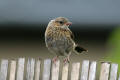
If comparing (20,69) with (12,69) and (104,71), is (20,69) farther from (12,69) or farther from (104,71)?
(104,71)

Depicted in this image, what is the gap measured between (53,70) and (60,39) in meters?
0.59

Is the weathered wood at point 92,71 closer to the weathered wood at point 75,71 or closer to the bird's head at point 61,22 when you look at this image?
the weathered wood at point 75,71

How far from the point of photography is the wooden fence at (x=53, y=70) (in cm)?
998

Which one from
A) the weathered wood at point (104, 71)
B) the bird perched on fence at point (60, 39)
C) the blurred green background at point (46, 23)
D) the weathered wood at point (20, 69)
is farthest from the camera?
the blurred green background at point (46, 23)

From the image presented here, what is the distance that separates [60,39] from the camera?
1057 cm

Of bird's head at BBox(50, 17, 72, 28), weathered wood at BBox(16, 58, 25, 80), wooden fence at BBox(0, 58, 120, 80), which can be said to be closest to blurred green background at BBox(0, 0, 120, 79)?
bird's head at BBox(50, 17, 72, 28)

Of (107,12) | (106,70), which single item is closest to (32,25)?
(107,12)

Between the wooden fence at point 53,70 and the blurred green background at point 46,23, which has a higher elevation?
the blurred green background at point 46,23

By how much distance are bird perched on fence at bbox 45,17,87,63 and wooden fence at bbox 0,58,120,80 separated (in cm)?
26

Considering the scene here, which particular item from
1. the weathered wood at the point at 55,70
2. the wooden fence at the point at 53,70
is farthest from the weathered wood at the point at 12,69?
the weathered wood at the point at 55,70

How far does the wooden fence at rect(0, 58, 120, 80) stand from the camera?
32.8ft

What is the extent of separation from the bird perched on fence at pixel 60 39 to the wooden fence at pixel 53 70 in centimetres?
26

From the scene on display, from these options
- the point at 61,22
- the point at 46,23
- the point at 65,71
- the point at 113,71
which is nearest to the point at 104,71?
the point at 113,71

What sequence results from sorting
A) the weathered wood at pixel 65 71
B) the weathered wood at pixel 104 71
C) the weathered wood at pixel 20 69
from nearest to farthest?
1. the weathered wood at pixel 104 71
2. the weathered wood at pixel 65 71
3. the weathered wood at pixel 20 69
